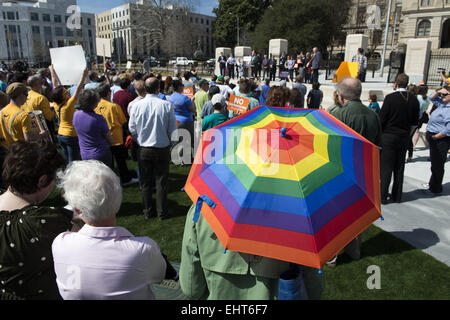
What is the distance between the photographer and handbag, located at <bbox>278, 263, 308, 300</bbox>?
1.79 metres

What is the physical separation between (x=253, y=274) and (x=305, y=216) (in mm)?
541

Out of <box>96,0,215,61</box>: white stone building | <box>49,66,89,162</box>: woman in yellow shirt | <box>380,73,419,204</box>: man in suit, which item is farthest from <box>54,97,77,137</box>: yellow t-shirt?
<box>96,0,215,61</box>: white stone building

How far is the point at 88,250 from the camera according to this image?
1.68m

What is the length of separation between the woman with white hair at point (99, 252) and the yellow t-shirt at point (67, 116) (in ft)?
13.2

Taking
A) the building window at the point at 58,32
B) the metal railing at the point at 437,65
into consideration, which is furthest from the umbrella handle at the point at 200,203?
the building window at the point at 58,32

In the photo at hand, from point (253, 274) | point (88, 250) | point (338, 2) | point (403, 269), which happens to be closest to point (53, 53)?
point (88, 250)

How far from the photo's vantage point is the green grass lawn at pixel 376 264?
3604 mm

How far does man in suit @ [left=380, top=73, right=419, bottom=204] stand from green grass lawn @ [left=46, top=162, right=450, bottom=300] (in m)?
1.22

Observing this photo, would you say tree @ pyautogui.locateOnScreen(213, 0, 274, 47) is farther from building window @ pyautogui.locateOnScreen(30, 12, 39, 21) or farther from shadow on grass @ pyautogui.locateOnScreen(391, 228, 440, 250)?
building window @ pyautogui.locateOnScreen(30, 12, 39, 21)

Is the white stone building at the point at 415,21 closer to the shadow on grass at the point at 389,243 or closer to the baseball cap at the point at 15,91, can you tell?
the shadow on grass at the point at 389,243

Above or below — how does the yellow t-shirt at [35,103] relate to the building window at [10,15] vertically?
below

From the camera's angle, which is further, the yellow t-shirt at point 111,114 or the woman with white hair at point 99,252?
the yellow t-shirt at point 111,114

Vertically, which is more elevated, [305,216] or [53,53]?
[53,53]
